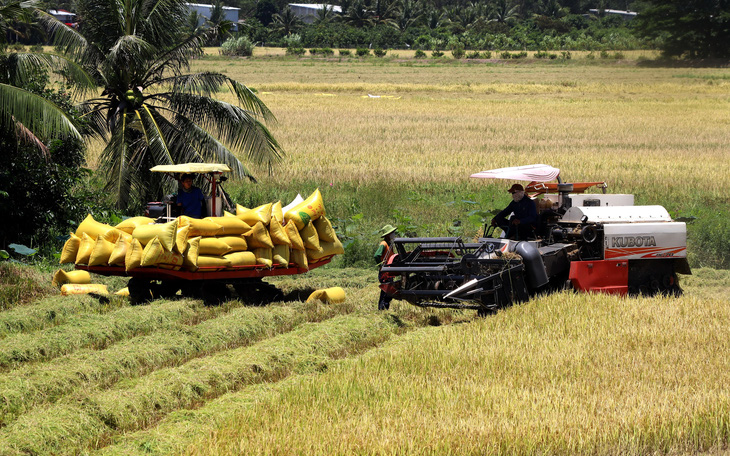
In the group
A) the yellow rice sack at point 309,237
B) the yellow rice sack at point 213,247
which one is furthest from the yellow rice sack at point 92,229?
the yellow rice sack at point 309,237

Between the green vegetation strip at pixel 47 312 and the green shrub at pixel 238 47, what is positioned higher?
the green shrub at pixel 238 47

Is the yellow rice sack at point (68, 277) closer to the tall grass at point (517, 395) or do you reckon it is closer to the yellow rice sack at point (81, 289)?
the yellow rice sack at point (81, 289)

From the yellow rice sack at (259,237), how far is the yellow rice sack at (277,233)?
0.11 metres

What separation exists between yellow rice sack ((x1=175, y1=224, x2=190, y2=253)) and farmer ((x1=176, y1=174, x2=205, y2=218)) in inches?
37.9

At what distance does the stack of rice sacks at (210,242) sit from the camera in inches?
430

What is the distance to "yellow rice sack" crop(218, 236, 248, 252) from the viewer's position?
1157 centimetres

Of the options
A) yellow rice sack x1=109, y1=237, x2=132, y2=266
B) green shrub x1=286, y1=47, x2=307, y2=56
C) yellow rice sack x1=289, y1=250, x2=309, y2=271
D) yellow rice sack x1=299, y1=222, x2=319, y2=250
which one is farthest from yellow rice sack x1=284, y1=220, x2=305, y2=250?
green shrub x1=286, y1=47, x2=307, y2=56

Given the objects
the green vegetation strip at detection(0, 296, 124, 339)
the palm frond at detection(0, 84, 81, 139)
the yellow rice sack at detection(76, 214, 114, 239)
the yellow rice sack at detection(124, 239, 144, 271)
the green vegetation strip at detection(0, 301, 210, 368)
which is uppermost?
the palm frond at detection(0, 84, 81, 139)

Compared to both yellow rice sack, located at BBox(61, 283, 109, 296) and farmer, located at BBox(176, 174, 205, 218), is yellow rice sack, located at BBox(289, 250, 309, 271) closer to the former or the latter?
farmer, located at BBox(176, 174, 205, 218)

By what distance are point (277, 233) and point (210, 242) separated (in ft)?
3.24

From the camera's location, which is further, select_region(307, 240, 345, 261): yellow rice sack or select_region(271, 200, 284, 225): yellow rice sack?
select_region(307, 240, 345, 261): yellow rice sack

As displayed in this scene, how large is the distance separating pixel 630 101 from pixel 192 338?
1658 inches

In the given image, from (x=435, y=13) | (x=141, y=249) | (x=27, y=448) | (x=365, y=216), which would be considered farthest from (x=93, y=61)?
(x=435, y=13)

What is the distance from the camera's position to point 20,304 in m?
11.4
